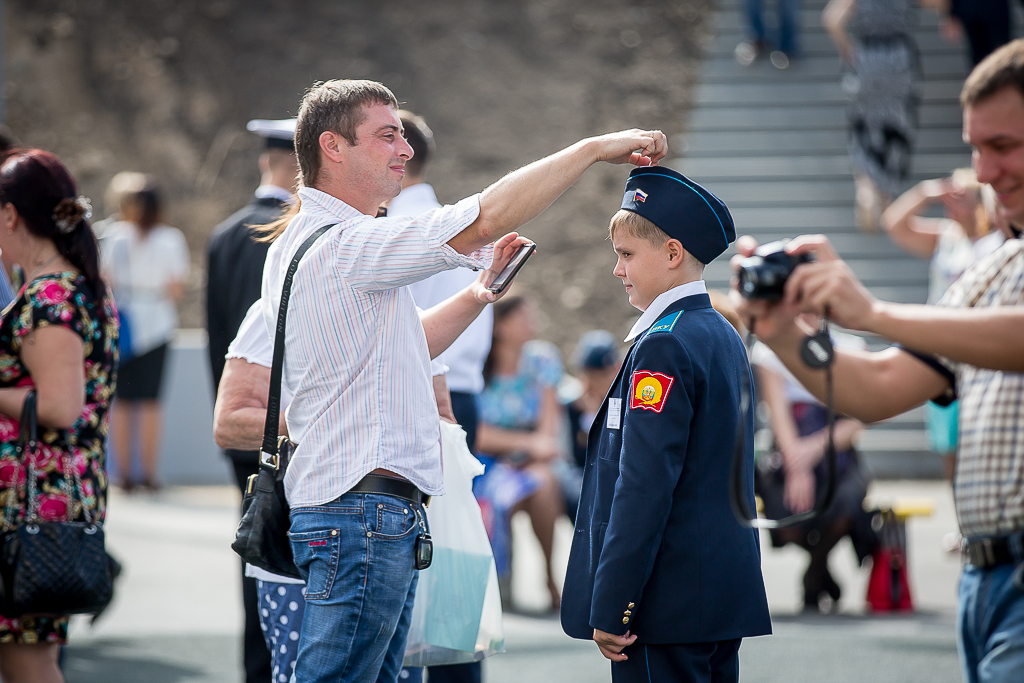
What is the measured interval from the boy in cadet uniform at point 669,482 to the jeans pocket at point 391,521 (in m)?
0.47

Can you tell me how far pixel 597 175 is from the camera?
13602 mm

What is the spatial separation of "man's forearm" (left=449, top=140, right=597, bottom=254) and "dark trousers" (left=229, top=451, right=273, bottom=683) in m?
1.66

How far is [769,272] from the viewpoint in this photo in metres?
1.97

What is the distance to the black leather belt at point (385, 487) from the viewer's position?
7.99ft

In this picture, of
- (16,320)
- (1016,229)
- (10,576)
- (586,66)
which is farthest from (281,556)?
(586,66)

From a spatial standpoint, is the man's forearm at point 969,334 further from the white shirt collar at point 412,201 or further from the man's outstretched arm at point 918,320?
the white shirt collar at point 412,201

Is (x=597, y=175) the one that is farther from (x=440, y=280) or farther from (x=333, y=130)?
(x=333, y=130)

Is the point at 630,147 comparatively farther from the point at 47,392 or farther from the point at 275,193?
the point at 275,193

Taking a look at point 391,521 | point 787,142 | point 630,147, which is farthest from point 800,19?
point 391,521

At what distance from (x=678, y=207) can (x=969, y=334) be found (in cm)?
87

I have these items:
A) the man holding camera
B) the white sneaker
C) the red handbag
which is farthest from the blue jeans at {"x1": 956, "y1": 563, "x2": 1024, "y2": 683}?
the white sneaker

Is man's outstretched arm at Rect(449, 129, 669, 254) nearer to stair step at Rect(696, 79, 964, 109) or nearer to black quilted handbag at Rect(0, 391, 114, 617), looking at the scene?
black quilted handbag at Rect(0, 391, 114, 617)

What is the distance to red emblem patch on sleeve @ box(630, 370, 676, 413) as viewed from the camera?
2.57 meters

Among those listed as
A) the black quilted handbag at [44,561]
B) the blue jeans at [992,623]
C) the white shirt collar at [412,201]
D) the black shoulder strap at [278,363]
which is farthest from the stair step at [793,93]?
the blue jeans at [992,623]
